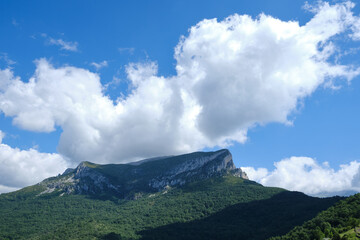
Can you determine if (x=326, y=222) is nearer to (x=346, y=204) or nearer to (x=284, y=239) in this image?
(x=284, y=239)

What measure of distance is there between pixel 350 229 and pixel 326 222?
21672 mm

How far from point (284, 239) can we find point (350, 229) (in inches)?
1403

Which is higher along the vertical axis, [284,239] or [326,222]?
[326,222]

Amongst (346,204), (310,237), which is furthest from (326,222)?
(346,204)

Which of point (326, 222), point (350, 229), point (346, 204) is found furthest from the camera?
point (346, 204)

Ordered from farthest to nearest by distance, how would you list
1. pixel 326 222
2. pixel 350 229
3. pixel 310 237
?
pixel 326 222 → pixel 310 237 → pixel 350 229

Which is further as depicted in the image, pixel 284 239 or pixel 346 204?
pixel 346 204

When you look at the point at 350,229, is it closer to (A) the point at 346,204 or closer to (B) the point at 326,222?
(B) the point at 326,222

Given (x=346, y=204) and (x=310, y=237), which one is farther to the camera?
(x=346, y=204)

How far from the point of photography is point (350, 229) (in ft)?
325

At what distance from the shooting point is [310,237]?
363ft

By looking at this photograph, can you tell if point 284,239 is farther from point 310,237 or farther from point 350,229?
point 350,229

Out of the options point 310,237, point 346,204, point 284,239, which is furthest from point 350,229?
point 346,204

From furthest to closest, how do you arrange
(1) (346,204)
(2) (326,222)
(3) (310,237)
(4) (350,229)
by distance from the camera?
(1) (346,204) < (2) (326,222) < (3) (310,237) < (4) (350,229)
